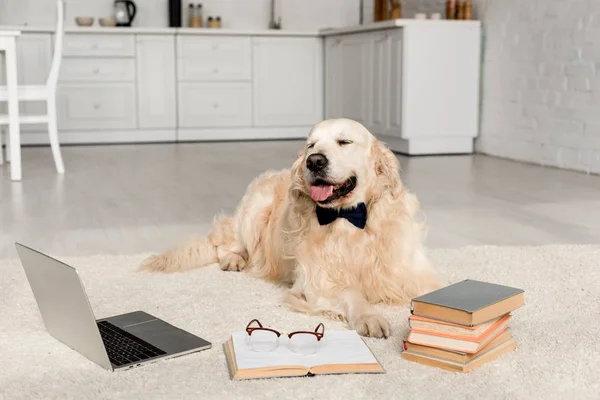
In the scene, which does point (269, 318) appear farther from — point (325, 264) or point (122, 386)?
point (122, 386)

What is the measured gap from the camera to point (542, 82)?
564 centimetres

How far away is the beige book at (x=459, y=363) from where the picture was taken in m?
1.68

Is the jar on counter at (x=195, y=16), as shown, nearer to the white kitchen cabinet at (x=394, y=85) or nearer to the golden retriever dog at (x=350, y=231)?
the white kitchen cabinet at (x=394, y=85)

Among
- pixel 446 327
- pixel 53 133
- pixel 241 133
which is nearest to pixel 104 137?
pixel 241 133

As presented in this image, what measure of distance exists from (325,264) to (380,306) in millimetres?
195

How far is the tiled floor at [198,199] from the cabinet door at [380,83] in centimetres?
66

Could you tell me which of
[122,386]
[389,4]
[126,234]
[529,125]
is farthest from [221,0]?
[122,386]

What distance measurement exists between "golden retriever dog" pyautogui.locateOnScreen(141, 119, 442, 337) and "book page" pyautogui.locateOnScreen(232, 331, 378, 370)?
6.1 inches

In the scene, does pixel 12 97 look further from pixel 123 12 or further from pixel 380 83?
pixel 380 83

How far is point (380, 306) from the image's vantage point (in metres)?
2.17

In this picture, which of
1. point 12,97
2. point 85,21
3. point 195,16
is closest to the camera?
point 12,97

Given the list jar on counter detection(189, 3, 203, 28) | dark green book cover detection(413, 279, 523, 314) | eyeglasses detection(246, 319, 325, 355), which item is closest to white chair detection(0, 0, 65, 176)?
jar on counter detection(189, 3, 203, 28)

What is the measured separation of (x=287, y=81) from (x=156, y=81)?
1.26 meters

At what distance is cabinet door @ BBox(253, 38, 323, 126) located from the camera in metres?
7.68
